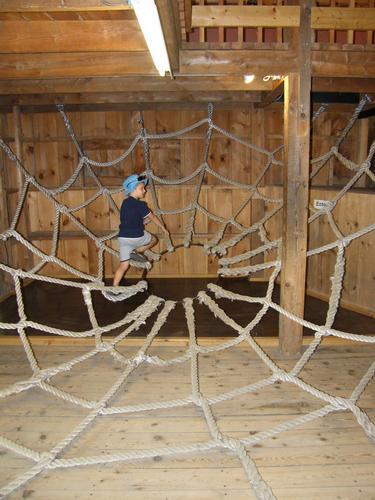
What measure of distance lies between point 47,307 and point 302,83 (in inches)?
99.7

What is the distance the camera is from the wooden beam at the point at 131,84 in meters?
2.64

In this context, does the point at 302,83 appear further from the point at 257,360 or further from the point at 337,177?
the point at 337,177

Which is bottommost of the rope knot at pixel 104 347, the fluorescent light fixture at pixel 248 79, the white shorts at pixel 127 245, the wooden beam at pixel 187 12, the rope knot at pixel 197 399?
the rope knot at pixel 197 399

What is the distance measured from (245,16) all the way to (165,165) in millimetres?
2235

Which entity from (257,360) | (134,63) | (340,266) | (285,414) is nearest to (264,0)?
(134,63)

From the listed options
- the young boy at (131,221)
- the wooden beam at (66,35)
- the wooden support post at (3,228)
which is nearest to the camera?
the wooden beam at (66,35)

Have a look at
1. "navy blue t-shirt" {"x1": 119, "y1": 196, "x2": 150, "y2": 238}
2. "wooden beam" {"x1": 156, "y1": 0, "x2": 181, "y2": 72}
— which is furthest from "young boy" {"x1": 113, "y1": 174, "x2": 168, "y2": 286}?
"wooden beam" {"x1": 156, "y1": 0, "x2": 181, "y2": 72}

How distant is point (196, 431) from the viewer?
1673mm

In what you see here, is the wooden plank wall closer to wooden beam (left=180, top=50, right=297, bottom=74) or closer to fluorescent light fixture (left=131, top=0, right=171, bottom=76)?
wooden beam (left=180, top=50, right=297, bottom=74)

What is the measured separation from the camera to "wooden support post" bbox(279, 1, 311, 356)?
2096mm

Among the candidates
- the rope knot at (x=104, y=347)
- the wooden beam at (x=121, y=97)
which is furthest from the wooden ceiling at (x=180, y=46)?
the rope knot at (x=104, y=347)

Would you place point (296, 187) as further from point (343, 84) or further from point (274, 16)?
point (343, 84)

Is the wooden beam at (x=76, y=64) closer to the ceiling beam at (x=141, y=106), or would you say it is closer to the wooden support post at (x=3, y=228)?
the ceiling beam at (x=141, y=106)

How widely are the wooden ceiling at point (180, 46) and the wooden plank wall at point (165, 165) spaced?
3.79 feet
